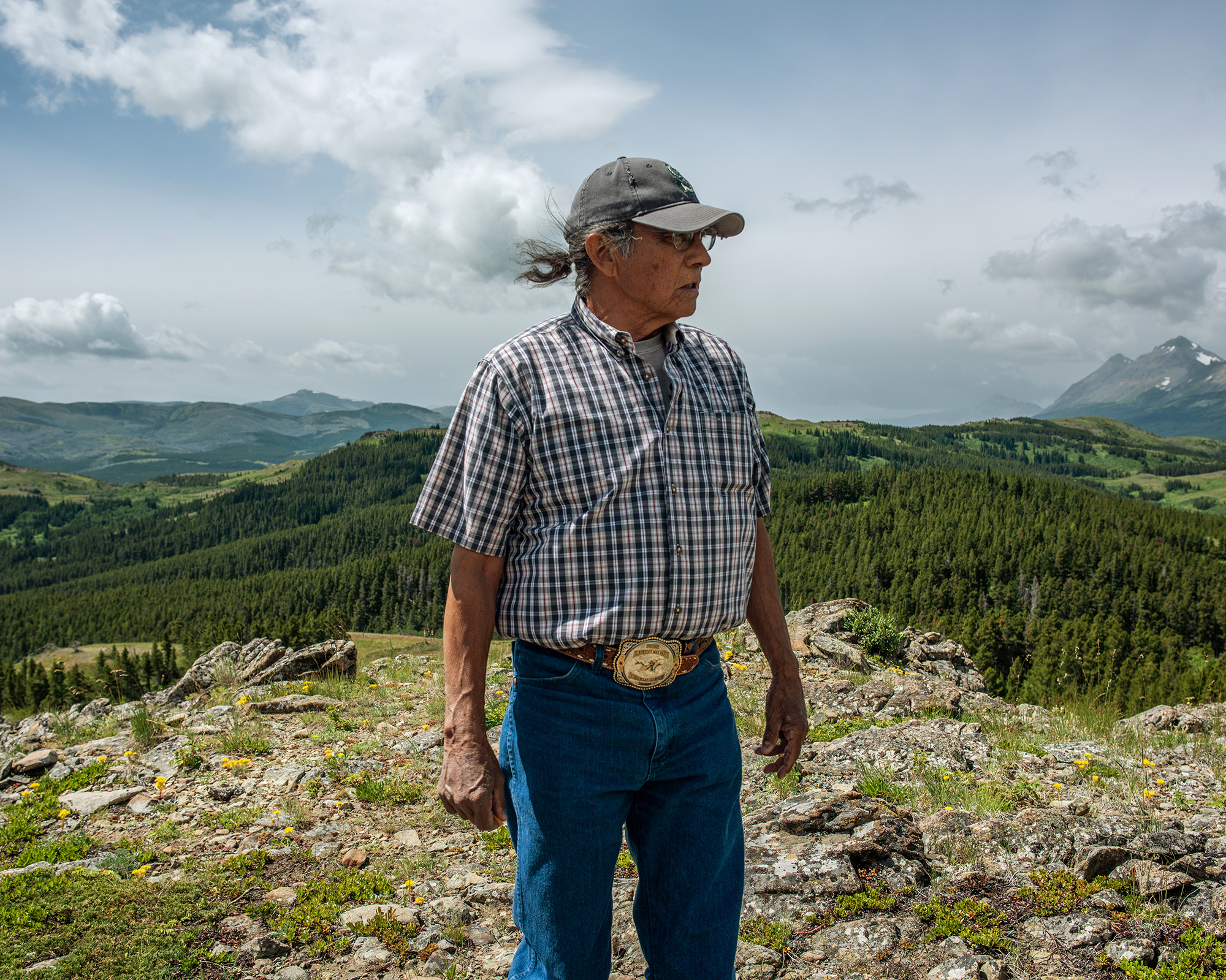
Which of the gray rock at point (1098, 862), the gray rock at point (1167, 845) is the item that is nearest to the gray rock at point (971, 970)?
the gray rock at point (1098, 862)

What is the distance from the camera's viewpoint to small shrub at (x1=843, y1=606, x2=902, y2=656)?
13.4 meters

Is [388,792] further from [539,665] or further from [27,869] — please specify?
[539,665]

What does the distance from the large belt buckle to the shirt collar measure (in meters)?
0.99

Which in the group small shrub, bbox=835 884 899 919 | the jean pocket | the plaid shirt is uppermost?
the plaid shirt

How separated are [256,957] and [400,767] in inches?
106

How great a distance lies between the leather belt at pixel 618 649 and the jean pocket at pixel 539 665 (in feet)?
0.06

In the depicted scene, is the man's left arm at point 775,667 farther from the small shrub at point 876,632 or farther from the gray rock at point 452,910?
the small shrub at point 876,632

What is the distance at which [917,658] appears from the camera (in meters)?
13.6

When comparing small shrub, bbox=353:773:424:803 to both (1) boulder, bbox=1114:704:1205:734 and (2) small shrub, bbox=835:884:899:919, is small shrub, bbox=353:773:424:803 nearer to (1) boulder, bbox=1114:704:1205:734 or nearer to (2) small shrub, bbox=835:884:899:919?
(2) small shrub, bbox=835:884:899:919

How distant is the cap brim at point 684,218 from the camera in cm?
235

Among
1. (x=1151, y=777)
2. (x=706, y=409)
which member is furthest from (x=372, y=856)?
(x=1151, y=777)

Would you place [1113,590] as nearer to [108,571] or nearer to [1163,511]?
[1163,511]

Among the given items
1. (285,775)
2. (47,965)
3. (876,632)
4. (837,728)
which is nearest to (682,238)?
(47,965)

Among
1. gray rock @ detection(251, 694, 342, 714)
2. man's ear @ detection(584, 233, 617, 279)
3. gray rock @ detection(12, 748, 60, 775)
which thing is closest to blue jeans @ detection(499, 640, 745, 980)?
man's ear @ detection(584, 233, 617, 279)
